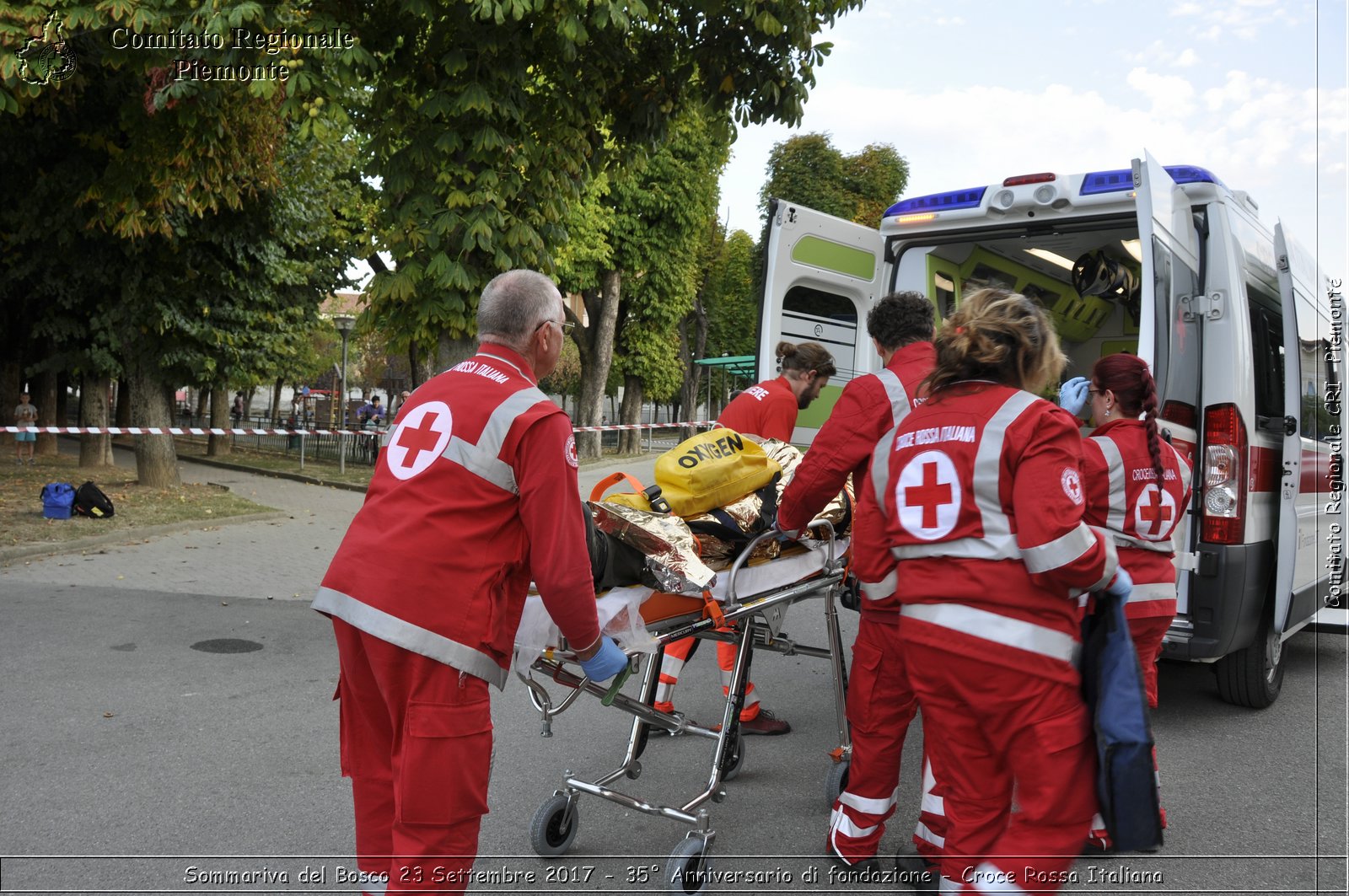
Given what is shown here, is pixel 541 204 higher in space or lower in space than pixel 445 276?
higher

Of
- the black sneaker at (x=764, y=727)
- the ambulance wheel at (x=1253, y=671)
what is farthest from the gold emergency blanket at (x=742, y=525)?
the ambulance wheel at (x=1253, y=671)

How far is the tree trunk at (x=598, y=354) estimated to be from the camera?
1026 inches

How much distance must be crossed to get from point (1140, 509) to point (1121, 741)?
5.47 ft

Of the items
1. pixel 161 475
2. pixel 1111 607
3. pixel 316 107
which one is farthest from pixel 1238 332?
pixel 161 475

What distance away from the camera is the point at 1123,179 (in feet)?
17.0

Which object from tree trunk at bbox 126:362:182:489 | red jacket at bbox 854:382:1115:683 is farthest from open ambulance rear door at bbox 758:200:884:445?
tree trunk at bbox 126:362:182:489

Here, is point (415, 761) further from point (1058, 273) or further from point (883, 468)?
A: point (1058, 273)

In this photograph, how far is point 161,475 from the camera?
14164 mm

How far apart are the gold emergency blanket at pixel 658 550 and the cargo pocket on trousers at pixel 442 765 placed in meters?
0.95

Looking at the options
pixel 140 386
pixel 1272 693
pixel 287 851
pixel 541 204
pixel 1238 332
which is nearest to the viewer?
pixel 287 851

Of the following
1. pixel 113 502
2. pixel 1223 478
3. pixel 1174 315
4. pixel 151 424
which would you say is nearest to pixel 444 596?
pixel 1174 315

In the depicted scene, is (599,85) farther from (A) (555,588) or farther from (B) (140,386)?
(B) (140,386)

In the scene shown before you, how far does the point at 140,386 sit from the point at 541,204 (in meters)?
8.73

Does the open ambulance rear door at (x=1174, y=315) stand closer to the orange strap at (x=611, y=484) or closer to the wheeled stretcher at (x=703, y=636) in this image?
the wheeled stretcher at (x=703, y=636)
